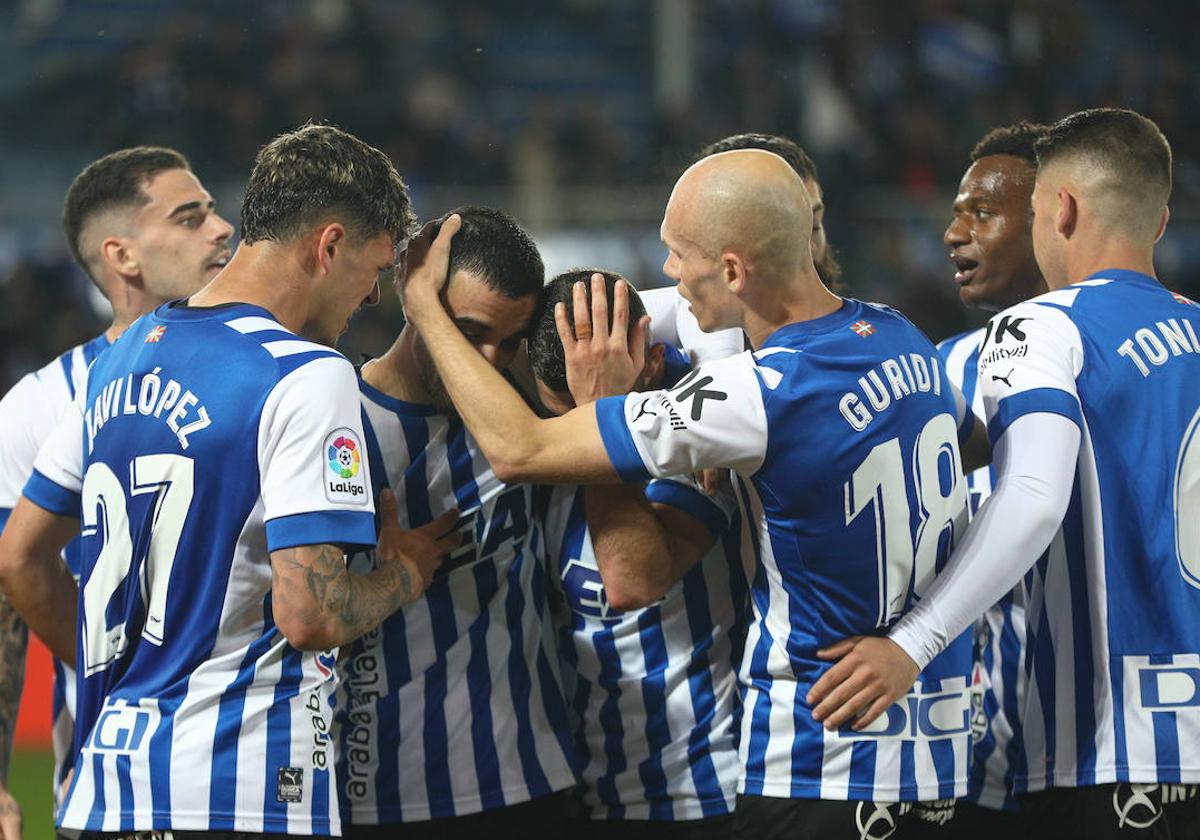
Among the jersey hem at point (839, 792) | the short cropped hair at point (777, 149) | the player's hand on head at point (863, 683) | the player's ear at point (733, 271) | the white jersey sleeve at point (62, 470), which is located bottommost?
the jersey hem at point (839, 792)

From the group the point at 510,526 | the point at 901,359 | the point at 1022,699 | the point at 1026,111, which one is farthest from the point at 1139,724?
the point at 1026,111

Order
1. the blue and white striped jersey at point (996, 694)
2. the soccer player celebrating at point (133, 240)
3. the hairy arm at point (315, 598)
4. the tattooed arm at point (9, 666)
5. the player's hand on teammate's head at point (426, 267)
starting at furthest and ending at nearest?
1. the soccer player celebrating at point (133, 240)
2. the tattooed arm at point (9, 666)
3. the blue and white striped jersey at point (996, 694)
4. the player's hand on teammate's head at point (426, 267)
5. the hairy arm at point (315, 598)

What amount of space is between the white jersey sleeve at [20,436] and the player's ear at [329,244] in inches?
49.5

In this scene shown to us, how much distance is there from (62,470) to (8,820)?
89cm

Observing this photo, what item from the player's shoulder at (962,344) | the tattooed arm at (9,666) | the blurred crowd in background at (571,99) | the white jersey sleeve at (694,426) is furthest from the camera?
the blurred crowd in background at (571,99)

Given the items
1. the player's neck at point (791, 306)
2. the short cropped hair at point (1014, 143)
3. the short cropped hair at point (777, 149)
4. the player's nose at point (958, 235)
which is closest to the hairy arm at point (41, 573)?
the player's neck at point (791, 306)

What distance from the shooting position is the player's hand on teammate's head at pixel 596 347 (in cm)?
293

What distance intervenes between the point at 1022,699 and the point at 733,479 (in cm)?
93

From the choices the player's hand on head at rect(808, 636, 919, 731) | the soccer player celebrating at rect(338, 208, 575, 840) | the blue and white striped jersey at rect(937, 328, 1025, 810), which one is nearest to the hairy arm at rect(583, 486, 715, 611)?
the soccer player celebrating at rect(338, 208, 575, 840)

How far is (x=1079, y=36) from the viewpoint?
1098cm

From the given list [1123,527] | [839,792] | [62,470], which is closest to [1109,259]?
[1123,527]

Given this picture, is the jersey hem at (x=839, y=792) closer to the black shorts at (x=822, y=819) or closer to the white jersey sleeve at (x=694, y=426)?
the black shorts at (x=822, y=819)

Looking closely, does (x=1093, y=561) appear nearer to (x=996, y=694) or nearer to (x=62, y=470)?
(x=996, y=694)

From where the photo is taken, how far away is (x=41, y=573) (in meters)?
3.25
